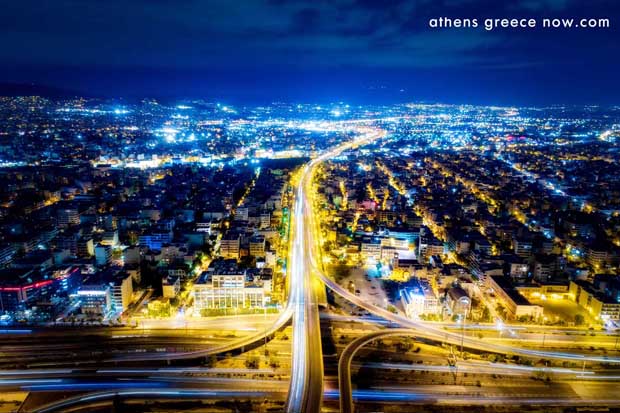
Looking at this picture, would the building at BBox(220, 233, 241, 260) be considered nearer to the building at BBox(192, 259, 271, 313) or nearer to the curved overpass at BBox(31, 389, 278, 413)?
the building at BBox(192, 259, 271, 313)

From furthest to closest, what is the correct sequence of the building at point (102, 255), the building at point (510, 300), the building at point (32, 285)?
the building at point (102, 255) → the building at point (32, 285) → the building at point (510, 300)

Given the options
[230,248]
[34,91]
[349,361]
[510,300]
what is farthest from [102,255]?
[34,91]

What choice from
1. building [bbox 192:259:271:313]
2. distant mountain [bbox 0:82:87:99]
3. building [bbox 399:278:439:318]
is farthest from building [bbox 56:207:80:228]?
distant mountain [bbox 0:82:87:99]

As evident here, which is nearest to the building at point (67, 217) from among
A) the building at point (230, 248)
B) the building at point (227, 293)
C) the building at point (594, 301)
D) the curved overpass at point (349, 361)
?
the building at point (230, 248)

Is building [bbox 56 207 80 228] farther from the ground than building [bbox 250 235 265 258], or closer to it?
farther from the ground

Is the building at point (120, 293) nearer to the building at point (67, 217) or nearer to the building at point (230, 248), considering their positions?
the building at point (230, 248)

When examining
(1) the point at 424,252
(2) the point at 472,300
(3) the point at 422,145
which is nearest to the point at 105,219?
(1) the point at 424,252
